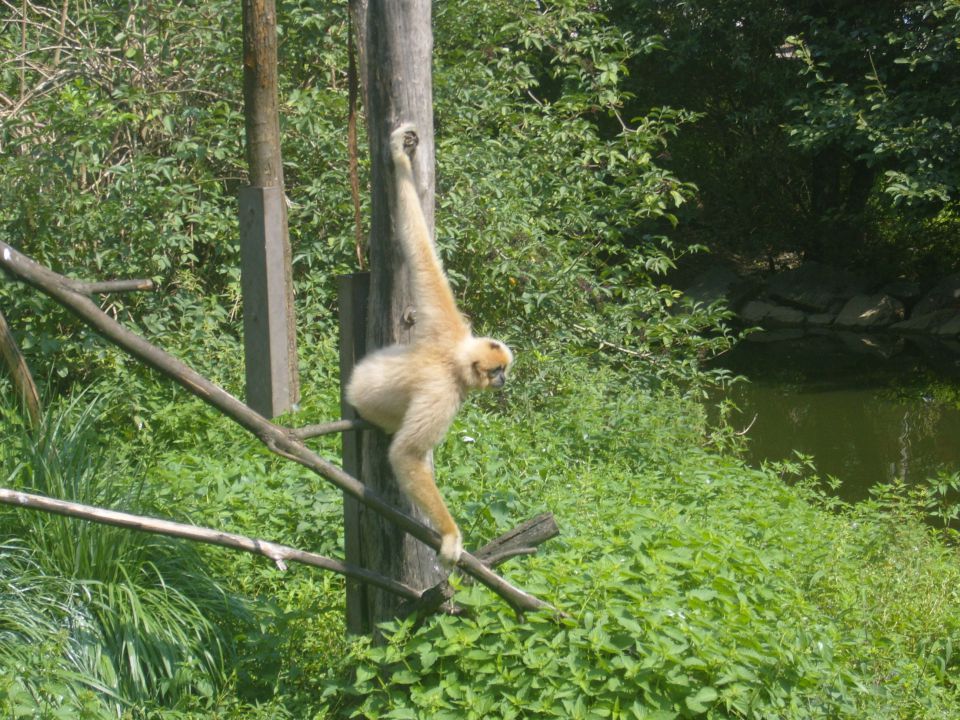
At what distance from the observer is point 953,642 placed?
489 cm

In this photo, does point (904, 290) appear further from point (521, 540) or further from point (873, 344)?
point (521, 540)

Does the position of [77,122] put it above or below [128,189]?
above

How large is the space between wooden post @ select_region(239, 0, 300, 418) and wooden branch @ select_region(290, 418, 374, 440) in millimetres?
2150

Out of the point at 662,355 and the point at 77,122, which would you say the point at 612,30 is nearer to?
the point at 662,355

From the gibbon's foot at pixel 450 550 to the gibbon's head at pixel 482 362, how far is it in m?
0.65

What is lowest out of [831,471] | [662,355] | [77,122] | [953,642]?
[831,471]

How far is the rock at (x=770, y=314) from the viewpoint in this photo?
17312 mm

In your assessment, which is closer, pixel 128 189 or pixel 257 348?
pixel 257 348

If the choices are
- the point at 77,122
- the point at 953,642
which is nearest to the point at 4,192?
the point at 77,122

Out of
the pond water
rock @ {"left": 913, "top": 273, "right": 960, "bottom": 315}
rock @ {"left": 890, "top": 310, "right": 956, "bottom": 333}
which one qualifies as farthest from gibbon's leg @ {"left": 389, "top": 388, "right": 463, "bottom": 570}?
rock @ {"left": 913, "top": 273, "right": 960, "bottom": 315}

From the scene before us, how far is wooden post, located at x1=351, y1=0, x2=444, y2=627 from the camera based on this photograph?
143 inches

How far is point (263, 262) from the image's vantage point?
19.4 ft

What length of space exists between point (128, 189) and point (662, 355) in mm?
Result: 4699

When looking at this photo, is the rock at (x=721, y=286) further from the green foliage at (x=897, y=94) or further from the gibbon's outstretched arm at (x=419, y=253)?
the gibbon's outstretched arm at (x=419, y=253)
